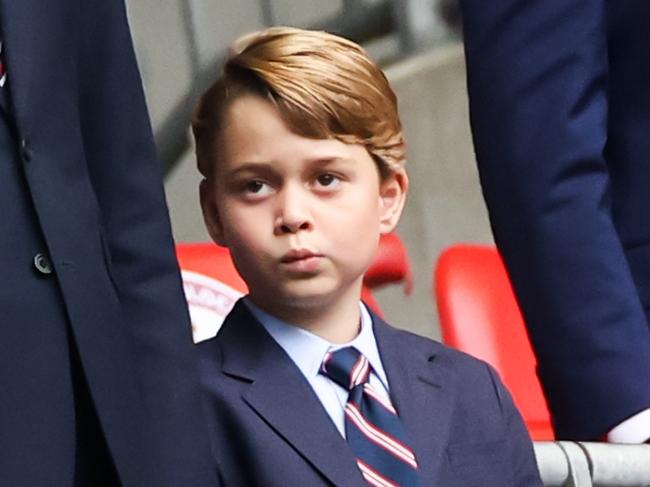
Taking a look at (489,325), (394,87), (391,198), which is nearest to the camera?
(391,198)

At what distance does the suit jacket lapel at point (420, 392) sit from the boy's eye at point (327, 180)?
0.40 feet

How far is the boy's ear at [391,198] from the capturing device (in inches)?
46.7

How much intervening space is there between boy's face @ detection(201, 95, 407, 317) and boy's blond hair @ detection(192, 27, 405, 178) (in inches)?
0.4

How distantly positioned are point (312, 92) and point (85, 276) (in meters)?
0.24

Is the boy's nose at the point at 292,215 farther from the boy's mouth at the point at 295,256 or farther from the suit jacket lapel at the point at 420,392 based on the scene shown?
the suit jacket lapel at the point at 420,392

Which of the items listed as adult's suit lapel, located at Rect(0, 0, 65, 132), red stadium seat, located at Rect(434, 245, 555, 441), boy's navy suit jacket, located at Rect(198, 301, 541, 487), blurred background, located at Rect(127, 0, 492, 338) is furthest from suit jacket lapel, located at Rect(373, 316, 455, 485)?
blurred background, located at Rect(127, 0, 492, 338)

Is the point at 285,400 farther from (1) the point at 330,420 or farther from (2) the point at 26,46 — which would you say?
(2) the point at 26,46

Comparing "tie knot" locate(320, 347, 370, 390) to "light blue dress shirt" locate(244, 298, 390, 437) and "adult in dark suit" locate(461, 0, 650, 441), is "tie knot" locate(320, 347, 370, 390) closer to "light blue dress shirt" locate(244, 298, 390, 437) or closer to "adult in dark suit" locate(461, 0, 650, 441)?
"light blue dress shirt" locate(244, 298, 390, 437)

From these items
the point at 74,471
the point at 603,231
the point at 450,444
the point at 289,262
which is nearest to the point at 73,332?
the point at 74,471

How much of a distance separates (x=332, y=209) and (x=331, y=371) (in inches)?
4.5

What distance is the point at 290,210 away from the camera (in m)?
1.10

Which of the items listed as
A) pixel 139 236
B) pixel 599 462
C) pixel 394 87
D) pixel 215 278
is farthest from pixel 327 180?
pixel 394 87

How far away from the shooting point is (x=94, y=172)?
3.45 feet

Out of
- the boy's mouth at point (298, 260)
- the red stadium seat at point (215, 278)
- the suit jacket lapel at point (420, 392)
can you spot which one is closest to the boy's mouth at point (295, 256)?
the boy's mouth at point (298, 260)
